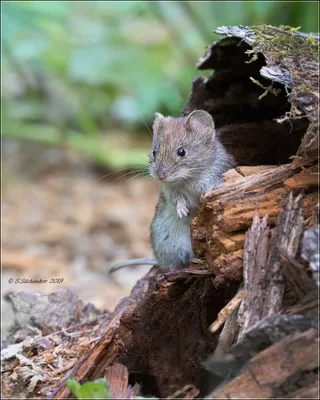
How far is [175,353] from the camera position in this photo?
143 inches

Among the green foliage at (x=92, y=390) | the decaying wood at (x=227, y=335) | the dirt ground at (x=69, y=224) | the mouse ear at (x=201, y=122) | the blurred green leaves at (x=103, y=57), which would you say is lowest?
the green foliage at (x=92, y=390)

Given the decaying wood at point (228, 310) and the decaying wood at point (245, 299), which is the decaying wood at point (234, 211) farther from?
the decaying wood at point (228, 310)

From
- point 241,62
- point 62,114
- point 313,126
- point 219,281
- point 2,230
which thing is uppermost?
point 62,114

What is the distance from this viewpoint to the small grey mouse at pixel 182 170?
4.63 meters

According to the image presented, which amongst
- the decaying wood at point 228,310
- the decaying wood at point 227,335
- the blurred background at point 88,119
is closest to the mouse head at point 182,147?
the decaying wood at point 227,335

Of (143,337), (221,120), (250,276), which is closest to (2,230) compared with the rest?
(221,120)

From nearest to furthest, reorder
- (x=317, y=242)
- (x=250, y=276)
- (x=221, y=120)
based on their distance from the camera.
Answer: (x=317, y=242)
(x=250, y=276)
(x=221, y=120)

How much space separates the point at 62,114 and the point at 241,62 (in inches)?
266

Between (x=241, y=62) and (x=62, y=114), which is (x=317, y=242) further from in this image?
(x=62, y=114)

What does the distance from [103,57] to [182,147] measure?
596 cm

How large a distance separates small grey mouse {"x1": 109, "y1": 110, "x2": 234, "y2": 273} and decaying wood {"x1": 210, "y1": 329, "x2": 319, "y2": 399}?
5.96ft

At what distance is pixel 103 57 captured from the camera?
33.7ft

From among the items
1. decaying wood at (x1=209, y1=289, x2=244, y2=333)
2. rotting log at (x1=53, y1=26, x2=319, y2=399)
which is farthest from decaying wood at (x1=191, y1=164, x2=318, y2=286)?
decaying wood at (x1=209, y1=289, x2=244, y2=333)

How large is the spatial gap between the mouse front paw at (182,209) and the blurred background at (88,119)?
237cm
